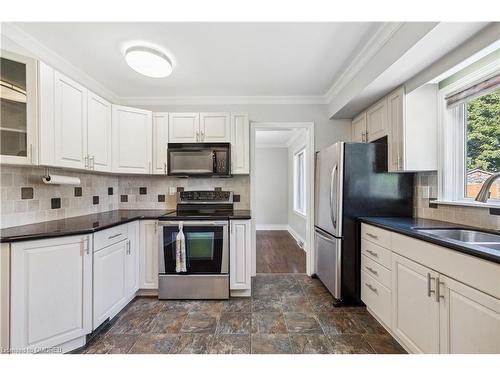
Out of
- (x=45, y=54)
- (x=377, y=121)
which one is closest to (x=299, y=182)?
(x=377, y=121)

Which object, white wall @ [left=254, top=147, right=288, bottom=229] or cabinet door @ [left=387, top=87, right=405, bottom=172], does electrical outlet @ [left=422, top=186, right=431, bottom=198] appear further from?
white wall @ [left=254, top=147, right=288, bottom=229]

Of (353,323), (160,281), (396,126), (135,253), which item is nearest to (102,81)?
(135,253)

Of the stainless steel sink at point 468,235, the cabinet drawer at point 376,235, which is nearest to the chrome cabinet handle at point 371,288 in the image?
the cabinet drawer at point 376,235

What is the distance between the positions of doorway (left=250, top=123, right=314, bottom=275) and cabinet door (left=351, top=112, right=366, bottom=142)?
1.75 feet

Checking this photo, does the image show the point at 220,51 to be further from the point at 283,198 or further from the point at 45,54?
the point at 283,198

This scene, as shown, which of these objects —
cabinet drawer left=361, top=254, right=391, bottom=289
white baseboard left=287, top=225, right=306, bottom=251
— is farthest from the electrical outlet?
white baseboard left=287, top=225, right=306, bottom=251

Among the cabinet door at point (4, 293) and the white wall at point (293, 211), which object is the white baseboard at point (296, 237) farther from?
the cabinet door at point (4, 293)

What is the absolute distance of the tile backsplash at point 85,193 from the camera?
5.81ft

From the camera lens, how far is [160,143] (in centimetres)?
283

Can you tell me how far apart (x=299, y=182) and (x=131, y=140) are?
4.19 metres

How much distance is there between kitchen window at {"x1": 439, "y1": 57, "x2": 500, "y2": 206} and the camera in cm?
171

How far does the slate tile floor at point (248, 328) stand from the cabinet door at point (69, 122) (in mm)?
1478

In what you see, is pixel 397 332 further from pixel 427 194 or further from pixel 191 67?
pixel 191 67
